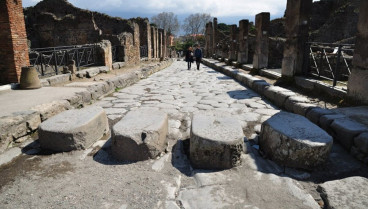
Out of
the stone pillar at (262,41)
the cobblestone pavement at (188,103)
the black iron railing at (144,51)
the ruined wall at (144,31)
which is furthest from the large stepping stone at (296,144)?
the ruined wall at (144,31)

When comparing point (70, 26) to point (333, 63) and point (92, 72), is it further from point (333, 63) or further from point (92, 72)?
point (333, 63)

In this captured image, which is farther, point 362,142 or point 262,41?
point 262,41

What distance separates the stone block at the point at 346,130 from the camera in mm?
3055

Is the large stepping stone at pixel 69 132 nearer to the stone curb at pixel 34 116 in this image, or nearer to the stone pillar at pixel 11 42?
the stone curb at pixel 34 116

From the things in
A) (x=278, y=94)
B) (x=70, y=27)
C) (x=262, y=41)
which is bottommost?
(x=278, y=94)

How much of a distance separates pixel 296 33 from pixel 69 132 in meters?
6.37

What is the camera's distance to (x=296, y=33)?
22.9 feet

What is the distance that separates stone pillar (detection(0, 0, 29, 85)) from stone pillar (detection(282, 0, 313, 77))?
7209 mm

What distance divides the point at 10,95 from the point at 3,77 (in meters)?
1.76

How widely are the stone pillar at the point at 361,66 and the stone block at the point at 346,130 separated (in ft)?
4.23

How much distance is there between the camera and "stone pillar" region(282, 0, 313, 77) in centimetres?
686

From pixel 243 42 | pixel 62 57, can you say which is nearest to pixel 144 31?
pixel 243 42

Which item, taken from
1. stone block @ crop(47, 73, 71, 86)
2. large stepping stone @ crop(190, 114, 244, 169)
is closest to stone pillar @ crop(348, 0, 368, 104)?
large stepping stone @ crop(190, 114, 244, 169)

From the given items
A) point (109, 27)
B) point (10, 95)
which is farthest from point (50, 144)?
point (109, 27)
